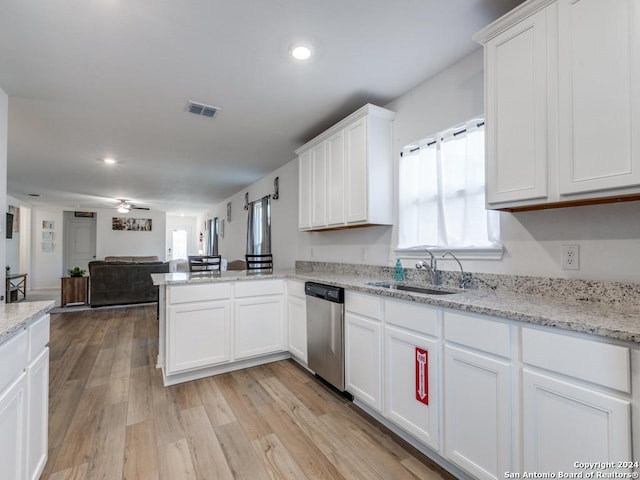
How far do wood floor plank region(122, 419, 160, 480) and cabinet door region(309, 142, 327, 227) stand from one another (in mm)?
2169

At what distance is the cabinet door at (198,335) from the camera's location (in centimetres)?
265

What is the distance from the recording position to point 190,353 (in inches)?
107

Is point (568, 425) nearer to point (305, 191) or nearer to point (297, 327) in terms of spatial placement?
point (297, 327)

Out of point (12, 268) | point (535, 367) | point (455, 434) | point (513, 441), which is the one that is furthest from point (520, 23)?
point (12, 268)

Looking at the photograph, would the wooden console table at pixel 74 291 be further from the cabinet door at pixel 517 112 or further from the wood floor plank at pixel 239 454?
the cabinet door at pixel 517 112

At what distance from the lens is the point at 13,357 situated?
3.96ft

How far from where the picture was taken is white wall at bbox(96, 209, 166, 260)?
970 cm

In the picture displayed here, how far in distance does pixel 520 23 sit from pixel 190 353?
10.6ft

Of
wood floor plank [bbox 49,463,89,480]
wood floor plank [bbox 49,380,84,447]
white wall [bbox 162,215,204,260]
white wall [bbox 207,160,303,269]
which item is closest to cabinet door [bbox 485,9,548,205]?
wood floor plank [bbox 49,463,89,480]

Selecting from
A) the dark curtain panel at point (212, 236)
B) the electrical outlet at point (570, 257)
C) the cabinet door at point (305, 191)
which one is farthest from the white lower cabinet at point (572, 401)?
the dark curtain panel at point (212, 236)

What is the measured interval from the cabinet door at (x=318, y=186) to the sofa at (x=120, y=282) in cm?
433

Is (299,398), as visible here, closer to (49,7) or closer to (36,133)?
(49,7)

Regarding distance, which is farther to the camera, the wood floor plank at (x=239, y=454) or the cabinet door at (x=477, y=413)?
the wood floor plank at (x=239, y=454)

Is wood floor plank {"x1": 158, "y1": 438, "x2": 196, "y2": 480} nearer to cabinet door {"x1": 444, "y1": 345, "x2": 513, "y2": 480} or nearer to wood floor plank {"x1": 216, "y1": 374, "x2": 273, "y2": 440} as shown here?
wood floor plank {"x1": 216, "y1": 374, "x2": 273, "y2": 440}
